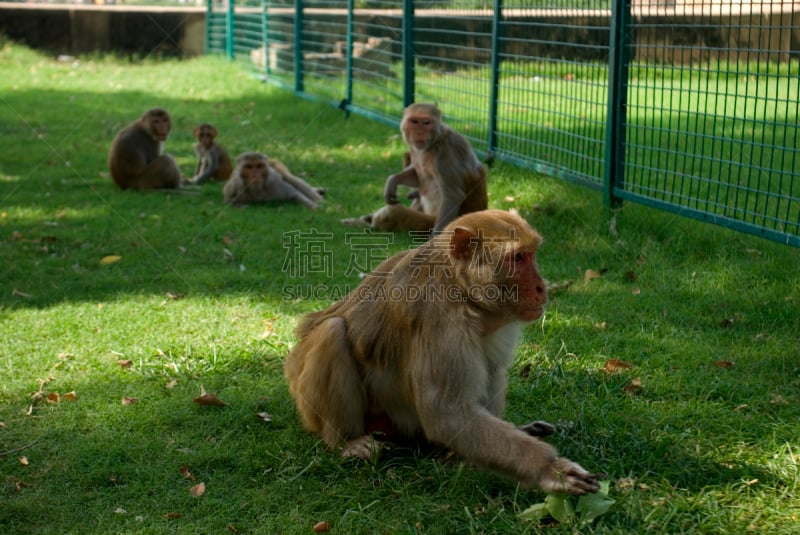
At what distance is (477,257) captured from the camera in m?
3.69

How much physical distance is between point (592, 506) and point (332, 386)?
1.24 m

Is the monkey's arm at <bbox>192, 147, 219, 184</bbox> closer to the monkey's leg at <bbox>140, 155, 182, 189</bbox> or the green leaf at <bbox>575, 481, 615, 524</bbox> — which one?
the monkey's leg at <bbox>140, 155, 182, 189</bbox>

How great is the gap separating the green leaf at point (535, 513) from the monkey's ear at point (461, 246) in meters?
1.04

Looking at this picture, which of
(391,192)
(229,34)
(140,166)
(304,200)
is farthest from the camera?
(229,34)

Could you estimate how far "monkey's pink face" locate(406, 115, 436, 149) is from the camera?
7859 mm

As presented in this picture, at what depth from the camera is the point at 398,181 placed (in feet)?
27.9

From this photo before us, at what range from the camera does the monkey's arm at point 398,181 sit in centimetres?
841

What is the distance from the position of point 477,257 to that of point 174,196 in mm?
7253

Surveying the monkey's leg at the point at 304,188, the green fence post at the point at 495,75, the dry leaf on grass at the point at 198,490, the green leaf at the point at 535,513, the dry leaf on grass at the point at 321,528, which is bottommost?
the dry leaf on grass at the point at 198,490

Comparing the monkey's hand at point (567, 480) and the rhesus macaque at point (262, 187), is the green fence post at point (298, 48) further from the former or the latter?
the monkey's hand at point (567, 480)

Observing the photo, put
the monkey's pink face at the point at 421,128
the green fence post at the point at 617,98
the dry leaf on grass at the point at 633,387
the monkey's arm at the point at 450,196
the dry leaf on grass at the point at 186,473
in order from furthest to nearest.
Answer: the monkey's arm at the point at 450,196
the monkey's pink face at the point at 421,128
the green fence post at the point at 617,98
the dry leaf on grass at the point at 633,387
the dry leaf on grass at the point at 186,473

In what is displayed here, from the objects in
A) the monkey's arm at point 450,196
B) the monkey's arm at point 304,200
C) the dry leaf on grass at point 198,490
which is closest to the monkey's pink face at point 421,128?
the monkey's arm at point 450,196

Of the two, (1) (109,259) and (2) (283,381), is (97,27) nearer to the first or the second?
(1) (109,259)

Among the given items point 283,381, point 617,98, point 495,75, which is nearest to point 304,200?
point 495,75
